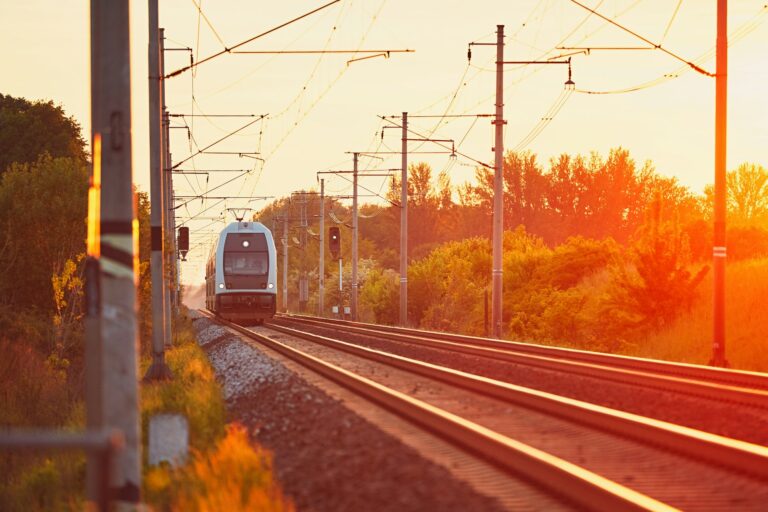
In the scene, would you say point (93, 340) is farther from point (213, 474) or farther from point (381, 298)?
point (381, 298)

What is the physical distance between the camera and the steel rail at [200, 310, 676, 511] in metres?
7.94

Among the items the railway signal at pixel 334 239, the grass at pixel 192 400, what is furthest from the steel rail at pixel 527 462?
the railway signal at pixel 334 239

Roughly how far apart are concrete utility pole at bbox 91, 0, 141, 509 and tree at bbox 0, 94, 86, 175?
155 ft

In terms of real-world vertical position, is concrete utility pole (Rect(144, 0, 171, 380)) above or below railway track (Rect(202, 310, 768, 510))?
above

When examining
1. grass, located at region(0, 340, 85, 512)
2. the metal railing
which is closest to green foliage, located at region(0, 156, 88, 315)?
grass, located at region(0, 340, 85, 512)

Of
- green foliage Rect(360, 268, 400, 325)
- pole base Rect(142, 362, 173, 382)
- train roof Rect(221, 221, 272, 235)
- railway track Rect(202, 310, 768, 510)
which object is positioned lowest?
green foliage Rect(360, 268, 400, 325)

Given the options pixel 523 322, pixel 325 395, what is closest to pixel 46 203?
pixel 523 322

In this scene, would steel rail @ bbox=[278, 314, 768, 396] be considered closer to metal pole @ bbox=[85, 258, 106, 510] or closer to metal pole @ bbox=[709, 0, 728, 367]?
metal pole @ bbox=[709, 0, 728, 367]

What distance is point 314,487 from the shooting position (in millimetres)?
9062

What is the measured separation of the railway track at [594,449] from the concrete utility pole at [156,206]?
599cm

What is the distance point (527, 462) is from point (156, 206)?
13.8 meters

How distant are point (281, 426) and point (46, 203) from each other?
91.0ft

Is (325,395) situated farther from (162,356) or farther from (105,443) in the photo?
(105,443)

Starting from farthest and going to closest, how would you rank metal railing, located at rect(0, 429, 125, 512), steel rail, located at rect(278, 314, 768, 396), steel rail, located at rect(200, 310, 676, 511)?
steel rail, located at rect(278, 314, 768, 396), steel rail, located at rect(200, 310, 676, 511), metal railing, located at rect(0, 429, 125, 512)
